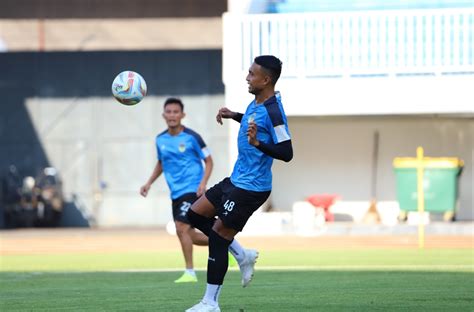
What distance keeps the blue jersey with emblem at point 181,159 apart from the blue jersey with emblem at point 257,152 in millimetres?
4362

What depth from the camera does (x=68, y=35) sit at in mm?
32062

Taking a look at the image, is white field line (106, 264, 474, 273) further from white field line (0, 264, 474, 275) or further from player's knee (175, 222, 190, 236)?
player's knee (175, 222, 190, 236)

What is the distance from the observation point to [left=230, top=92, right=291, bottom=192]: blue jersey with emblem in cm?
909

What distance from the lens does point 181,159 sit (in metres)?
13.7

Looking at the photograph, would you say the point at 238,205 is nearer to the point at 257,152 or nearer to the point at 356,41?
the point at 257,152

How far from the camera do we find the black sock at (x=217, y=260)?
8.95 meters

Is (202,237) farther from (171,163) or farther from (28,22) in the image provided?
(28,22)

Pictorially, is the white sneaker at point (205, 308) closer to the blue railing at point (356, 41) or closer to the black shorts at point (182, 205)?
the black shorts at point (182, 205)

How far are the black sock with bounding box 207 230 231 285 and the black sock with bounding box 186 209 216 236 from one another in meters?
0.64

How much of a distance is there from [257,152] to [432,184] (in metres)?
17.0

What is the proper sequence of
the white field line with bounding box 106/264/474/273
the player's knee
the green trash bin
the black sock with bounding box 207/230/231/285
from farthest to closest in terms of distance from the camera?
the green trash bin, the white field line with bounding box 106/264/474/273, the player's knee, the black sock with bounding box 207/230/231/285

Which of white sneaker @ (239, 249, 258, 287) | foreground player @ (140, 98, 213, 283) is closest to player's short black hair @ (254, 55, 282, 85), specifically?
white sneaker @ (239, 249, 258, 287)

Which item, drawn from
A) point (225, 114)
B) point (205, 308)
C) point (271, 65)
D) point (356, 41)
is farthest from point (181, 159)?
point (356, 41)

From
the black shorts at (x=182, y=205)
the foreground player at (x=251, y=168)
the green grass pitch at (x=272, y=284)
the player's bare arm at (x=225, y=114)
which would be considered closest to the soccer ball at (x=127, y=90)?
the player's bare arm at (x=225, y=114)
